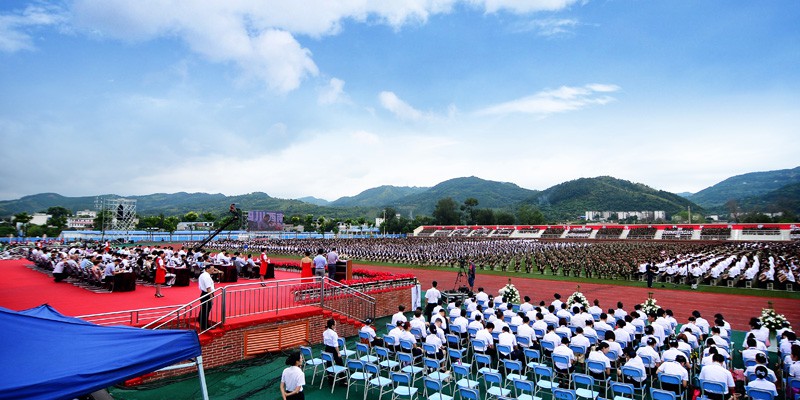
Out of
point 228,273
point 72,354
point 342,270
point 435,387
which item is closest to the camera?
point 72,354

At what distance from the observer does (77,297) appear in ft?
46.3

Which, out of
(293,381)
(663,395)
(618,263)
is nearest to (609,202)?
(618,263)

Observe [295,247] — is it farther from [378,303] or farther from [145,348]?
[145,348]

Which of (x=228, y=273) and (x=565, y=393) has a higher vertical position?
(x=228, y=273)

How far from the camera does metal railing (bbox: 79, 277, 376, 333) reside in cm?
985

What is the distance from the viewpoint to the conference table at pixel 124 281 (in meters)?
15.2

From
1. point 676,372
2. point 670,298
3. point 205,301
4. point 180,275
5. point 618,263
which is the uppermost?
point 205,301

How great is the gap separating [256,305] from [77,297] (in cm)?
681

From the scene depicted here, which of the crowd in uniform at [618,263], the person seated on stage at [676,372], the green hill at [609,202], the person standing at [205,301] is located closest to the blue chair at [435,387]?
the person seated on stage at [676,372]

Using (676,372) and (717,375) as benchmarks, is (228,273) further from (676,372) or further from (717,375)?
(717,375)

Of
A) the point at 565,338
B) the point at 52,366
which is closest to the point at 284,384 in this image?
the point at 52,366

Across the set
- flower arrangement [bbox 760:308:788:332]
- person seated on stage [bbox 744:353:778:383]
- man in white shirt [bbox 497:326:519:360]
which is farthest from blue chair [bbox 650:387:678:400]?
flower arrangement [bbox 760:308:788:332]

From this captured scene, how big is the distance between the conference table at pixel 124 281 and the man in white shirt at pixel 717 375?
1752 centimetres

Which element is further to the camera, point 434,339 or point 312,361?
point 434,339
